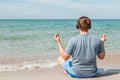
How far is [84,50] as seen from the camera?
6.01 m

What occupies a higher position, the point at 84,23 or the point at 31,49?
the point at 84,23

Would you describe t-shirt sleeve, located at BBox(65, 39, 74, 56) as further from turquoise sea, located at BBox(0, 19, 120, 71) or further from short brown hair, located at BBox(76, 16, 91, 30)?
turquoise sea, located at BBox(0, 19, 120, 71)

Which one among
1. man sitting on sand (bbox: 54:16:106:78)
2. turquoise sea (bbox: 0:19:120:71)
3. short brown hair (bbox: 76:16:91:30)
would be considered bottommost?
turquoise sea (bbox: 0:19:120:71)

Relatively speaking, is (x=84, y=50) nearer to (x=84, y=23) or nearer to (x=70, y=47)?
(x=70, y=47)

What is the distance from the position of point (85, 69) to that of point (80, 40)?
0.56m

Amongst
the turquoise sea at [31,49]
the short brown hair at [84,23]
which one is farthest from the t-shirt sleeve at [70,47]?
the turquoise sea at [31,49]

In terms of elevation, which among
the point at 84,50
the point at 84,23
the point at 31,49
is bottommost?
the point at 31,49

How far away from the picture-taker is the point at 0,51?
12.0 meters

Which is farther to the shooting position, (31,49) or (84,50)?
(31,49)

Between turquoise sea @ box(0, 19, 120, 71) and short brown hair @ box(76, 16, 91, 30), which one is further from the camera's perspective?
turquoise sea @ box(0, 19, 120, 71)

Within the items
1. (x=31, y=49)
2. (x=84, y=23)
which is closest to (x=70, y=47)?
(x=84, y=23)

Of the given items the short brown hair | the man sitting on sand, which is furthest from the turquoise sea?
the short brown hair

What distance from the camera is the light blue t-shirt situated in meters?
5.98

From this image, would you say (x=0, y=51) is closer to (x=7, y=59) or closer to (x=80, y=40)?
(x=7, y=59)
